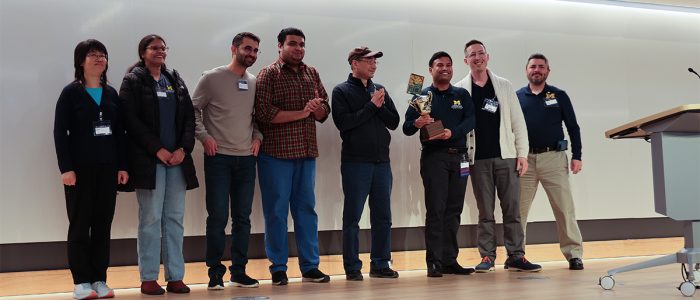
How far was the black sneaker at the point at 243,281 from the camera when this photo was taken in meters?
4.56

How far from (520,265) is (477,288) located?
4.28 ft

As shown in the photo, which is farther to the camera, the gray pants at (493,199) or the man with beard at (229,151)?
the gray pants at (493,199)

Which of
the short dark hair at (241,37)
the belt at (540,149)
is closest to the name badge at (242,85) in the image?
the short dark hair at (241,37)

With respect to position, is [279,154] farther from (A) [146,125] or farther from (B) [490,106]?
(B) [490,106]

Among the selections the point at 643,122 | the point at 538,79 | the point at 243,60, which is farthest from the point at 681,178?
the point at 243,60

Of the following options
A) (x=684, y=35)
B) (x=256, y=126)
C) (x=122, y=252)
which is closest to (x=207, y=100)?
(x=256, y=126)

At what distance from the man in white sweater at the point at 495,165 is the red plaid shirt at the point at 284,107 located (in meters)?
1.24

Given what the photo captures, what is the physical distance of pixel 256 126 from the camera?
4.80 meters

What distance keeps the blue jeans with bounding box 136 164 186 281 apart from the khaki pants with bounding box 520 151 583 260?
2577 mm

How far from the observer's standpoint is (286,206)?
4.75m

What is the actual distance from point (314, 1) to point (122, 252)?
220cm

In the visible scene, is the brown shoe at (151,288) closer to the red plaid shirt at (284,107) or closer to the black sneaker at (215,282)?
the black sneaker at (215,282)

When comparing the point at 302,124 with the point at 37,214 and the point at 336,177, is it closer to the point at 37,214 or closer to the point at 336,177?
the point at 336,177

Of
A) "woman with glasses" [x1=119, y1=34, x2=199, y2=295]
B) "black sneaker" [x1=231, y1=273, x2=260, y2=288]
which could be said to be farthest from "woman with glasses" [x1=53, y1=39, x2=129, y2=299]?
"black sneaker" [x1=231, y1=273, x2=260, y2=288]
